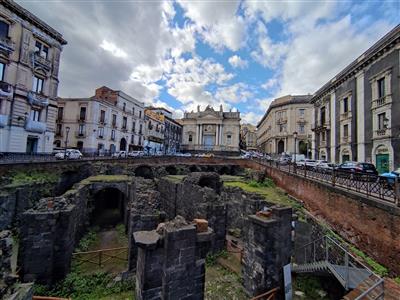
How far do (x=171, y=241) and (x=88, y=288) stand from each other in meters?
4.91

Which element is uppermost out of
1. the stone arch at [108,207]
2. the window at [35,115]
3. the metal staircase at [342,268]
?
the window at [35,115]

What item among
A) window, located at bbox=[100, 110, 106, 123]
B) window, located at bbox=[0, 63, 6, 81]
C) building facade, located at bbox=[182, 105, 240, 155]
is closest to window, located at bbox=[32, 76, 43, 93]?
window, located at bbox=[0, 63, 6, 81]

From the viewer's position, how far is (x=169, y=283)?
4.50 m

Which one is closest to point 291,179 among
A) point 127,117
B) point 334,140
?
point 334,140

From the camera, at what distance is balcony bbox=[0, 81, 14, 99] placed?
1870 centimetres

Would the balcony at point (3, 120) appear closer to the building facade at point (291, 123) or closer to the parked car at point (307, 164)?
the parked car at point (307, 164)

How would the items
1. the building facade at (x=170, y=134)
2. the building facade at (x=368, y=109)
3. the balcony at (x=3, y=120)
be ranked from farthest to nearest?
the building facade at (x=170, y=134), the balcony at (x=3, y=120), the building facade at (x=368, y=109)

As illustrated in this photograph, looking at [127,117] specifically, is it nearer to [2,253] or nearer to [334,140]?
[334,140]

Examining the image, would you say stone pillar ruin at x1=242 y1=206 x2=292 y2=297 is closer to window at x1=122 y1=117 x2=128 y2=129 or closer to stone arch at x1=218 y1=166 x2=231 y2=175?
stone arch at x1=218 y1=166 x2=231 y2=175

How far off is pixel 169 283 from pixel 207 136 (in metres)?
57.6

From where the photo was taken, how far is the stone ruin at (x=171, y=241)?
462cm

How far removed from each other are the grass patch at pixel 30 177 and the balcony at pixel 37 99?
388 inches

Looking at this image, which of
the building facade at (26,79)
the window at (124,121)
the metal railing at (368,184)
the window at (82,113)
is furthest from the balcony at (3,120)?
the metal railing at (368,184)

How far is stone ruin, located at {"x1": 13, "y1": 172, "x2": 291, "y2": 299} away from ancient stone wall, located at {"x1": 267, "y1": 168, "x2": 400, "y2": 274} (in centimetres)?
335
